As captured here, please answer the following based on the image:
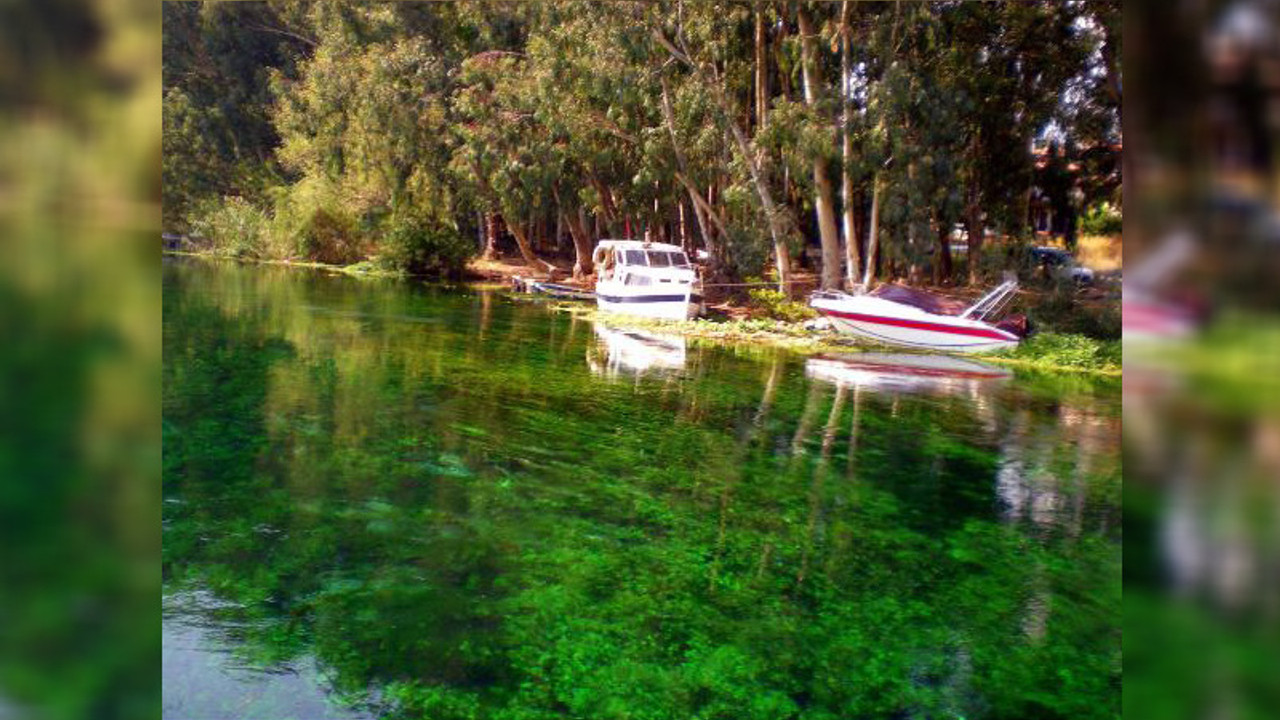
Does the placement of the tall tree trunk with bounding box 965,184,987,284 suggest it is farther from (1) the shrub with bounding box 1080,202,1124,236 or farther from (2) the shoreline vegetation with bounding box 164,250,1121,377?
(1) the shrub with bounding box 1080,202,1124,236

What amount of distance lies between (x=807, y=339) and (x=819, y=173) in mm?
3151

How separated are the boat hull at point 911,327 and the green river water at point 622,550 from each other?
12.6ft

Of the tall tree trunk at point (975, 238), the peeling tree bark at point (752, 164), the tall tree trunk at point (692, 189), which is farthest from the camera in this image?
the tall tree trunk at point (692, 189)

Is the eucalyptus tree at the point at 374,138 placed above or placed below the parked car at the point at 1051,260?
above

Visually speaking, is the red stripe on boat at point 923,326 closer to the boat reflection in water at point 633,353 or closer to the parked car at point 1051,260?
the parked car at point 1051,260

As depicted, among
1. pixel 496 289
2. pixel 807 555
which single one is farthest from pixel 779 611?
pixel 496 289

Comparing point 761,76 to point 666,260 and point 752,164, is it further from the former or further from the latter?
point 666,260

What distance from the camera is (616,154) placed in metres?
20.3

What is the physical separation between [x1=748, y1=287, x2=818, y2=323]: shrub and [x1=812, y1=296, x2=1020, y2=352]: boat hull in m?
2.32

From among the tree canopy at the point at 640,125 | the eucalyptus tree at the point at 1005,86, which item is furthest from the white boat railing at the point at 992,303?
the eucalyptus tree at the point at 1005,86

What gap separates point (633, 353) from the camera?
12875 millimetres

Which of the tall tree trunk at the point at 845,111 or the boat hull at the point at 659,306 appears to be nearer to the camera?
the tall tree trunk at the point at 845,111

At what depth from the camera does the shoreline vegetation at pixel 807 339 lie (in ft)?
43.0

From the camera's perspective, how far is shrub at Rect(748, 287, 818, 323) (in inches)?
667
